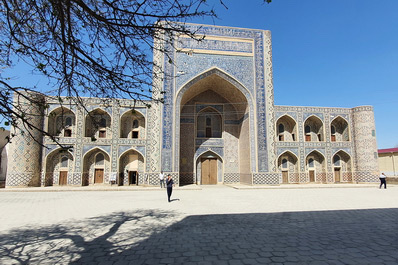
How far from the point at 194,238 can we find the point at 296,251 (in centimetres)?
159

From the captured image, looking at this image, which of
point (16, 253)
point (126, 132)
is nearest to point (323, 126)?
point (126, 132)

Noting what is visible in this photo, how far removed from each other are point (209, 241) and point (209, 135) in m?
14.0

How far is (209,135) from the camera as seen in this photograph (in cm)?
1780

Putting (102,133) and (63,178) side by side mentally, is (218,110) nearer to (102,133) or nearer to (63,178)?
(102,133)

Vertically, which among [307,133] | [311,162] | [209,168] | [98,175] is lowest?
[98,175]

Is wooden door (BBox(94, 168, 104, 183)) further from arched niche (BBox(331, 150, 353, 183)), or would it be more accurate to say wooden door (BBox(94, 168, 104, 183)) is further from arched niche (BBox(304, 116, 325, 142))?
arched niche (BBox(331, 150, 353, 183))

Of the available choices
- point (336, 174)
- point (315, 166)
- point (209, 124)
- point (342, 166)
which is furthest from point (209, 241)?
point (342, 166)

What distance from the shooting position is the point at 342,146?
18469mm

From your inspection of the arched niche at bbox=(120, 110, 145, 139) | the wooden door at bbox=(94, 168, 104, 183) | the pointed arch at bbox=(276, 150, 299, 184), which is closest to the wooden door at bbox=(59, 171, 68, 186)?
the wooden door at bbox=(94, 168, 104, 183)

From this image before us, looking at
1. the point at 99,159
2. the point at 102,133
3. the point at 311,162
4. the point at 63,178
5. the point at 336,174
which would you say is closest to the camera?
the point at 63,178

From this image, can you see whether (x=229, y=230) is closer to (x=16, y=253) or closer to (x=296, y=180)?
(x=16, y=253)

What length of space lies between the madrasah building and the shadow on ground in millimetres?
9250

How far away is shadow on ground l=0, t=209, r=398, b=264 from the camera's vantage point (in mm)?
3232

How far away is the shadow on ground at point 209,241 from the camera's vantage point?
3.23 metres
